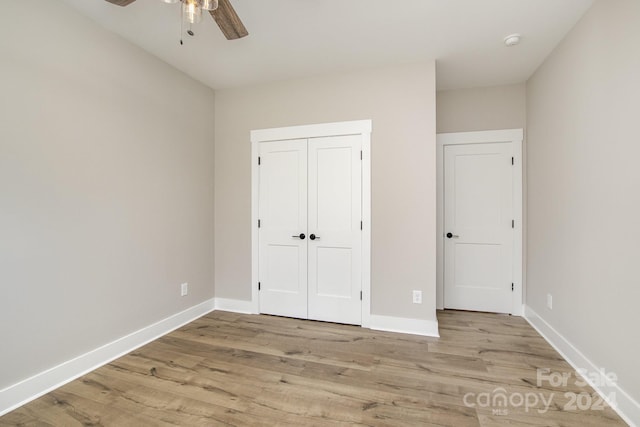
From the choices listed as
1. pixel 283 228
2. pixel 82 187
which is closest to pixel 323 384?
pixel 283 228

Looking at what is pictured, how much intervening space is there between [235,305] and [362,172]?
217cm

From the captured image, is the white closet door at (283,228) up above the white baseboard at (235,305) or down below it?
above

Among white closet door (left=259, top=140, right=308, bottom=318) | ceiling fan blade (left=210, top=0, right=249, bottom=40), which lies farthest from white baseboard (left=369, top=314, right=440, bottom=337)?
ceiling fan blade (left=210, top=0, right=249, bottom=40)

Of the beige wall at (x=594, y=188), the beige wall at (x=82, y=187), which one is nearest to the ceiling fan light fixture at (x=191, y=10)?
the beige wall at (x=82, y=187)

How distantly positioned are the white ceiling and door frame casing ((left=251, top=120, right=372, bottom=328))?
22.9 inches

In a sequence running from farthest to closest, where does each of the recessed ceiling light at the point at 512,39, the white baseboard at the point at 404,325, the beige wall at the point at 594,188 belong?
the white baseboard at the point at 404,325
the recessed ceiling light at the point at 512,39
the beige wall at the point at 594,188

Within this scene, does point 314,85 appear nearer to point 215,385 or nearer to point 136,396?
point 215,385

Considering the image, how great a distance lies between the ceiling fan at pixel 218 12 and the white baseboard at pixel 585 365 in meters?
3.11

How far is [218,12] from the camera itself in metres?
1.53

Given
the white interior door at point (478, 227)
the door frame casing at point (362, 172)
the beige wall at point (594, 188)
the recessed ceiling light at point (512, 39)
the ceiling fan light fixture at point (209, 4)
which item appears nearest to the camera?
the ceiling fan light fixture at point (209, 4)

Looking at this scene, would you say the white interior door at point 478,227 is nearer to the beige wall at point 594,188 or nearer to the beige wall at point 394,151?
the beige wall at point 594,188

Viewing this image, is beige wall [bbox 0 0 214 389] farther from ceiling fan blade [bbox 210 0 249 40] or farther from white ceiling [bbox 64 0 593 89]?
ceiling fan blade [bbox 210 0 249 40]

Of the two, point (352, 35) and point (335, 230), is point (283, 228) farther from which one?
point (352, 35)

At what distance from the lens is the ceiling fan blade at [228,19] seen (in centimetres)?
151
